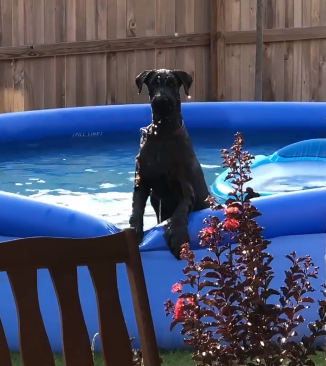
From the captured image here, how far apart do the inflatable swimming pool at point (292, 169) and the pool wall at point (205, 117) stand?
1644 mm

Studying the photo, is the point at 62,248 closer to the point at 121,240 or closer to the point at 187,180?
the point at 121,240

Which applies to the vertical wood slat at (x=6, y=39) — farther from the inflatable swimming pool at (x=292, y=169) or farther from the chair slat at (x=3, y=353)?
the chair slat at (x=3, y=353)

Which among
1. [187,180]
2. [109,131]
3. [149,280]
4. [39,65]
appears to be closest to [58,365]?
[149,280]

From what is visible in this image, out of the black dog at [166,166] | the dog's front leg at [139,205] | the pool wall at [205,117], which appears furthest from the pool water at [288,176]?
the dog's front leg at [139,205]

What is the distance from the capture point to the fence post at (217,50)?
10508 mm

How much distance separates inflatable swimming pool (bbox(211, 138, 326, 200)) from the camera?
6379 millimetres

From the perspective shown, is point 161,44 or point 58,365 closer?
point 58,365

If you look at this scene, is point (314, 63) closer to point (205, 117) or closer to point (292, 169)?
point (205, 117)

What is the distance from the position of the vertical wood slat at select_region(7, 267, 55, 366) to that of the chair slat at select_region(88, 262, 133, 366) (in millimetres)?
166

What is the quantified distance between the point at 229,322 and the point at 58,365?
1534 mm

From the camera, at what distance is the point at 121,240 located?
183 centimetres

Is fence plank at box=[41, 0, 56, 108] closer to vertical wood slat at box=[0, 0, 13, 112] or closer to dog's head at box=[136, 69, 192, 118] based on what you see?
vertical wood slat at box=[0, 0, 13, 112]

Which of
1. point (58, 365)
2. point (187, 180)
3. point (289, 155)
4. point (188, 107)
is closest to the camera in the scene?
point (58, 365)

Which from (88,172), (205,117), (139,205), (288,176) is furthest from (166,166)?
(205,117)
